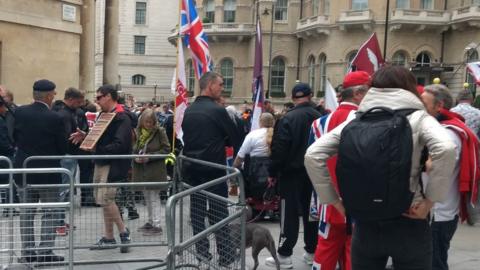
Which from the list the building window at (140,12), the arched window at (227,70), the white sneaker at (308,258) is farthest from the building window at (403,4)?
the white sneaker at (308,258)

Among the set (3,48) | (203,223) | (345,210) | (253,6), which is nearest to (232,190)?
(203,223)

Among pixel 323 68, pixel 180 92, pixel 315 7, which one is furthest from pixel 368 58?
pixel 315 7

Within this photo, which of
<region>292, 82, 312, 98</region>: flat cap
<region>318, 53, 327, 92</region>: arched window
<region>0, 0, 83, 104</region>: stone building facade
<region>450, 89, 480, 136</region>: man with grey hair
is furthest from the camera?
<region>318, 53, 327, 92</region>: arched window

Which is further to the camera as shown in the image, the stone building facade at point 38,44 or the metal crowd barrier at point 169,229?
the stone building facade at point 38,44

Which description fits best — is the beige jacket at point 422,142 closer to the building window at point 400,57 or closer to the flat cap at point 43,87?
the flat cap at point 43,87

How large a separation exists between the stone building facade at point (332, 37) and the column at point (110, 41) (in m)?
17.6

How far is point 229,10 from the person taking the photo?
172 ft

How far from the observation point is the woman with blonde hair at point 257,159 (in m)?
8.93

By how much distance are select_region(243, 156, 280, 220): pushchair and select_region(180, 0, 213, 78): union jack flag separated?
1.69 metres

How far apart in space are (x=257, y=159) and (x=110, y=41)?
14.1 metres

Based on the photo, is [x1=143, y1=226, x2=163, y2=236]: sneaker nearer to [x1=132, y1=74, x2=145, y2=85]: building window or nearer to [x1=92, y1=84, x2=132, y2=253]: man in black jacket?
[x1=92, y1=84, x2=132, y2=253]: man in black jacket

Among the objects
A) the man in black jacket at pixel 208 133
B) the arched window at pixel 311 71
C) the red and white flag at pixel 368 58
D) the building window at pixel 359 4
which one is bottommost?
the man in black jacket at pixel 208 133

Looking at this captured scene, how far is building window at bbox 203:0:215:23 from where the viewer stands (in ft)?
175

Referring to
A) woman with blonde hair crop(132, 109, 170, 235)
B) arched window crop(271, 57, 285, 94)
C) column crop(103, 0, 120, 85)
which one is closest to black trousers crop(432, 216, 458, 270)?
woman with blonde hair crop(132, 109, 170, 235)
